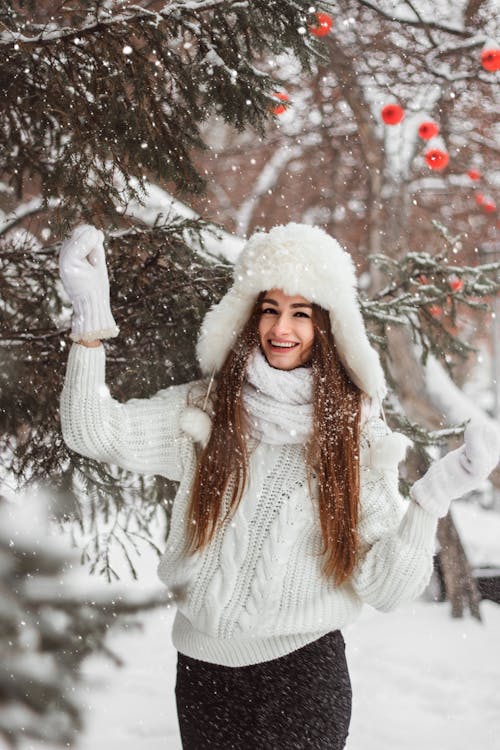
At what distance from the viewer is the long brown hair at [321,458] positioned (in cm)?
209

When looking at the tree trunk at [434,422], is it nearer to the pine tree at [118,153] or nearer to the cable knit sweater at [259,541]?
the pine tree at [118,153]

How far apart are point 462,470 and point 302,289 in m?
0.63

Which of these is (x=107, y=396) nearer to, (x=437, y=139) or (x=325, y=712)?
(x=325, y=712)

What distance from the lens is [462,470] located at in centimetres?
190

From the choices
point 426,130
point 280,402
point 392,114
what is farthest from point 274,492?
point 426,130

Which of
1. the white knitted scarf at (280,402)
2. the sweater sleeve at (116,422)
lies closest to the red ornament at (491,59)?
the white knitted scarf at (280,402)

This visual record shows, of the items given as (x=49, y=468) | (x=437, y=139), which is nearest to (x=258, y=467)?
(x=49, y=468)

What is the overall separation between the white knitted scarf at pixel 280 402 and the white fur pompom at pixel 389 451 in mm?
199

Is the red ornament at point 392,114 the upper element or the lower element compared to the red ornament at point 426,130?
lower

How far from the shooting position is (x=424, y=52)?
541 cm

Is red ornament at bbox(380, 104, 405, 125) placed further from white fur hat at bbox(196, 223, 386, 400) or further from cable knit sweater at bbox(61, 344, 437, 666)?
cable knit sweater at bbox(61, 344, 437, 666)

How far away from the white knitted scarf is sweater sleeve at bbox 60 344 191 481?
0.23 meters

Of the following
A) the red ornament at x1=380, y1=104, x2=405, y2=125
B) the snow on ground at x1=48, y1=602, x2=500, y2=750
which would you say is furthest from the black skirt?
the red ornament at x1=380, y1=104, x2=405, y2=125

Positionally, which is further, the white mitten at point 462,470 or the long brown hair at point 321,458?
the long brown hair at point 321,458
